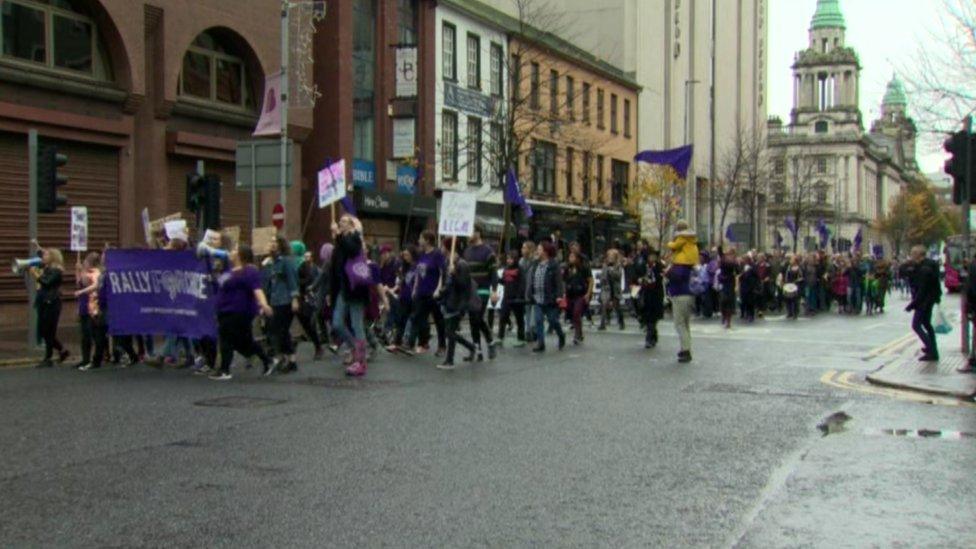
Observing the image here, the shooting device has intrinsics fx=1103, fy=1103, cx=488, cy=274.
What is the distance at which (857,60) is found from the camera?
137 metres

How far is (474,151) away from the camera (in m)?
39.5

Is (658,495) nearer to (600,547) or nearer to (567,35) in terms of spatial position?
(600,547)

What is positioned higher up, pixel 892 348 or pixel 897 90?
pixel 897 90

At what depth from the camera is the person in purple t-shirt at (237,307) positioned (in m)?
12.9

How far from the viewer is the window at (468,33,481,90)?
41250 millimetres

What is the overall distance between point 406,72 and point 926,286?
75.4 ft

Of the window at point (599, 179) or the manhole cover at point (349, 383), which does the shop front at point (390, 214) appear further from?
the manhole cover at point (349, 383)

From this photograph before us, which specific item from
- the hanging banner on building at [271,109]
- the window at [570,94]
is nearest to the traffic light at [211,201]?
the hanging banner on building at [271,109]

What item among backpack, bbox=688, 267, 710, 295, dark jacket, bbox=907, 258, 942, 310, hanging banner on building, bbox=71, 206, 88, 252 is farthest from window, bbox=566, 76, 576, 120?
dark jacket, bbox=907, 258, 942, 310

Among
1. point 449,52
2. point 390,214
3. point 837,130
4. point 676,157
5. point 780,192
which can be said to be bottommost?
point 390,214

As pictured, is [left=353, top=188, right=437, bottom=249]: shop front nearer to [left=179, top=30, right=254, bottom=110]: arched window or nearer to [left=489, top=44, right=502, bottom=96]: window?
[left=179, top=30, right=254, bottom=110]: arched window

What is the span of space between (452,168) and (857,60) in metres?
111

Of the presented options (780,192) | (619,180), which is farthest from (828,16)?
(619,180)

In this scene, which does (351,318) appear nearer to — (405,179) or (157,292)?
(157,292)
